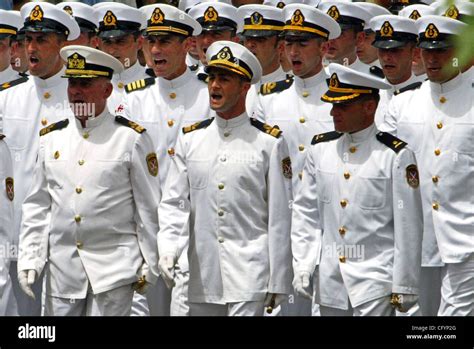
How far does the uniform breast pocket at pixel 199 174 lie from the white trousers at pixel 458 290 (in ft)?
7.93

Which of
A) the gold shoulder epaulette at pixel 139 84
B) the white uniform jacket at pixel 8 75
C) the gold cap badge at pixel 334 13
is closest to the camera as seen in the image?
the gold shoulder epaulette at pixel 139 84

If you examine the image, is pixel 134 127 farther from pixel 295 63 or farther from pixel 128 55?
pixel 128 55

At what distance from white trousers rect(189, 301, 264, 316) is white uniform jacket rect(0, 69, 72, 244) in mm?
2504

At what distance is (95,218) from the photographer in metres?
10.2

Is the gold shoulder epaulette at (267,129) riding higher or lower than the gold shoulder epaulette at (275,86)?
lower

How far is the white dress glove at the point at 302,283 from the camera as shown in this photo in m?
10.1

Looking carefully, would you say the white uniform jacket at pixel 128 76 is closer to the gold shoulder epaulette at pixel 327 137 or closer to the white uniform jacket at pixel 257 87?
the white uniform jacket at pixel 257 87

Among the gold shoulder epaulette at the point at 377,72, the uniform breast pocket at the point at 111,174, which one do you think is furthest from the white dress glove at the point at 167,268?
the gold shoulder epaulette at the point at 377,72

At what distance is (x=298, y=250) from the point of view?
10.3 metres

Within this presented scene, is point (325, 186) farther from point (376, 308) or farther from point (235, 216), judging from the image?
point (376, 308)

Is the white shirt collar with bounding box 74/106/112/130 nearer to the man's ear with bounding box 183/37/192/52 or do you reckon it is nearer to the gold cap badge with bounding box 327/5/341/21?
the man's ear with bounding box 183/37/192/52

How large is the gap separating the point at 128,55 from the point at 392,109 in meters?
3.04

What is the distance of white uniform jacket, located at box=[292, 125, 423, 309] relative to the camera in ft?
32.9
